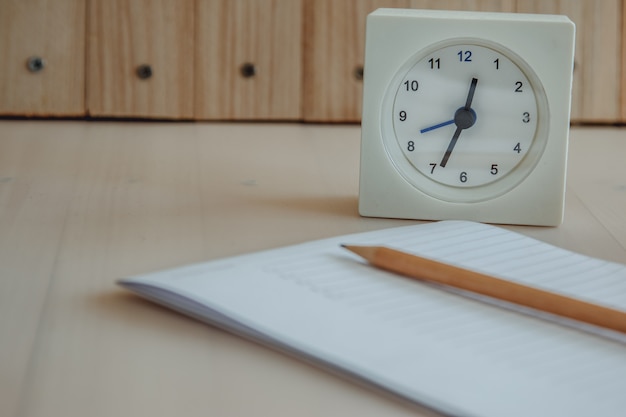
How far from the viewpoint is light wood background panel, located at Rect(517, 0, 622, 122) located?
1.32 metres

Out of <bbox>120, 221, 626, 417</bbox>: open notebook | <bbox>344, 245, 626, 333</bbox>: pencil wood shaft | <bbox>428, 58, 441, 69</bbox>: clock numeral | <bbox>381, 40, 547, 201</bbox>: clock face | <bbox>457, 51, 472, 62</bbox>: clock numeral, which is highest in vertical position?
<bbox>457, 51, 472, 62</bbox>: clock numeral

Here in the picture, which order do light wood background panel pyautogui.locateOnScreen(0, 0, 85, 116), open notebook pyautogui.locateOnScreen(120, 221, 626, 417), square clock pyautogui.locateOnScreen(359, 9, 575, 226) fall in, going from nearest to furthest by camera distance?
open notebook pyautogui.locateOnScreen(120, 221, 626, 417)
square clock pyautogui.locateOnScreen(359, 9, 575, 226)
light wood background panel pyautogui.locateOnScreen(0, 0, 85, 116)

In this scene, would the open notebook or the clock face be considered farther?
the clock face

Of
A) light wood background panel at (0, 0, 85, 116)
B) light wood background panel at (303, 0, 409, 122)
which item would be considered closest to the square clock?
light wood background panel at (303, 0, 409, 122)

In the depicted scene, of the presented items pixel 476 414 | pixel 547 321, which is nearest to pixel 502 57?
pixel 547 321

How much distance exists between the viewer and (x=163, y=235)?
30.8 inches

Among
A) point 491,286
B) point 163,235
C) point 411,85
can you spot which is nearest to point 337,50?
point 411,85

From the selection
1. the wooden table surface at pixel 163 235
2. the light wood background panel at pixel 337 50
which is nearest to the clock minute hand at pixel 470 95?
the wooden table surface at pixel 163 235

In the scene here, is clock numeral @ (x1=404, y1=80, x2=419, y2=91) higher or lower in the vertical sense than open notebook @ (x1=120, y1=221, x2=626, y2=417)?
higher

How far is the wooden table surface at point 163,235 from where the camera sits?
1.59 ft

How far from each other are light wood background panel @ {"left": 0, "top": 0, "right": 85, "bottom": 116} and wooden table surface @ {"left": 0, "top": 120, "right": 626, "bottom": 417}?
4 centimetres

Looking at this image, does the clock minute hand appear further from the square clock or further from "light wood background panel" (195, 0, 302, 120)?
"light wood background panel" (195, 0, 302, 120)

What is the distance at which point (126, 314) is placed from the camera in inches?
23.2

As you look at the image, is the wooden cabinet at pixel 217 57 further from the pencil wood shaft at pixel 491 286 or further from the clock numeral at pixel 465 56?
the pencil wood shaft at pixel 491 286
